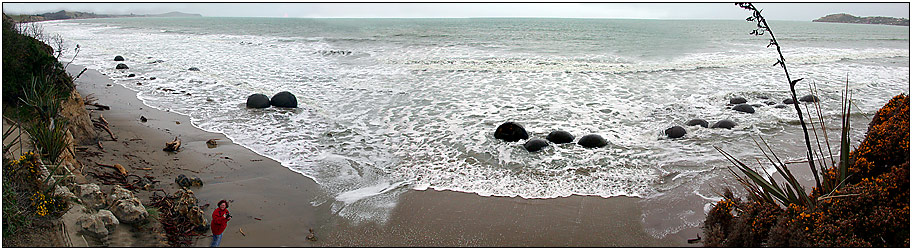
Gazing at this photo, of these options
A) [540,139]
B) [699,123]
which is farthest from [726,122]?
[540,139]

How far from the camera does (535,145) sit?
887 centimetres

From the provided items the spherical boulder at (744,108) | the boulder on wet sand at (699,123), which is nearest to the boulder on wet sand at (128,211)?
the boulder on wet sand at (699,123)

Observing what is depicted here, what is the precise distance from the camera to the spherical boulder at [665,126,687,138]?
32.3 feet

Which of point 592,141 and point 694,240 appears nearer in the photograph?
point 694,240

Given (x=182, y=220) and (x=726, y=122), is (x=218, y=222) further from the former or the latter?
(x=726, y=122)

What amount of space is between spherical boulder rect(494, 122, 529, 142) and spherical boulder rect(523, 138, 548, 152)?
525mm

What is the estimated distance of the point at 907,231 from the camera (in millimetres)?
3623

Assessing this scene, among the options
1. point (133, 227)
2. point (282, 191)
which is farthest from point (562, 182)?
point (133, 227)

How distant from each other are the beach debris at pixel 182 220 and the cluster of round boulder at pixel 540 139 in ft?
17.8

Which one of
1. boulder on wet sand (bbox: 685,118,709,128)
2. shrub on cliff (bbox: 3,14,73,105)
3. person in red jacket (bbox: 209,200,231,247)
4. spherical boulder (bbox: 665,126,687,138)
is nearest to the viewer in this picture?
person in red jacket (bbox: 209,200,231,247)

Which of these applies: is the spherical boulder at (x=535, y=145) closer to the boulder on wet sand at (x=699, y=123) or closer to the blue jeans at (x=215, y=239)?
the boulder on wet sand at (x=699, y=123)

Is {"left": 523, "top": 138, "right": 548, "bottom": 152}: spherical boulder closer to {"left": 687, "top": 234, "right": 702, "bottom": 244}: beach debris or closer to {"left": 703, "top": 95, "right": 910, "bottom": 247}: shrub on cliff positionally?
{"left": 687, "top": 234, "right": 702, "bottom": 244}: beach debris

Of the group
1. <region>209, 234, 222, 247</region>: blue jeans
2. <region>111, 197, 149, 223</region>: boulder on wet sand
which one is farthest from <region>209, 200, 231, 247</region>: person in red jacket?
<region>111, 197, 149, 223</region>: boulder on wet sand

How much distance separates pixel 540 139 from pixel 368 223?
4.30 meters
